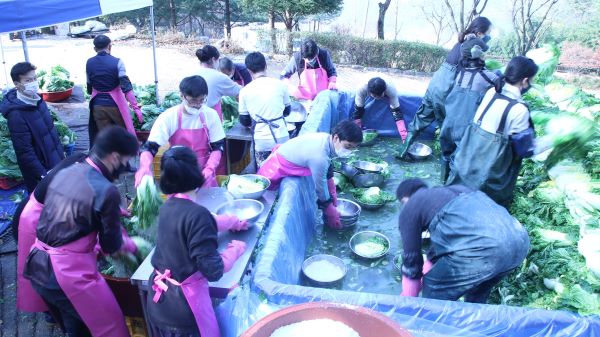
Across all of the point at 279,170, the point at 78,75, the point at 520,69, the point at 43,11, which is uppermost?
the point at 43,11

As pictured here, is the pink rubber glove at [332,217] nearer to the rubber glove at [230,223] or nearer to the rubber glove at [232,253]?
the rubber glove at [230,223]

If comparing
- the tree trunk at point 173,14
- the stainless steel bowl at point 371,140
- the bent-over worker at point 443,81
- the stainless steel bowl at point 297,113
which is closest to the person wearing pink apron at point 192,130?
the stainless steel bowl at point 297,113

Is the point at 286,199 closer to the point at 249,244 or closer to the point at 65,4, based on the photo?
the point at 249,244

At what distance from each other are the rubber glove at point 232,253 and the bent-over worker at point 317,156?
125 centimetres

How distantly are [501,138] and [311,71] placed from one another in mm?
3650

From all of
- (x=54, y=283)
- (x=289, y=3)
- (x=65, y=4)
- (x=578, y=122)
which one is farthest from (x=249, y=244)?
(x=289, y=3)

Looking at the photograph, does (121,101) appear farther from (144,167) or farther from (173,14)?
(173,14)

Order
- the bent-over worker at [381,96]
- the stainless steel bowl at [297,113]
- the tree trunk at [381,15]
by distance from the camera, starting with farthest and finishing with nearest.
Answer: the tree trunk at [381,15] → the stainless steel bowl at [297,113] → the bent-over worker at [381,96]

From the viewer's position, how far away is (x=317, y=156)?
3959 mm

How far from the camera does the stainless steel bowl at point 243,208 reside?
356cm


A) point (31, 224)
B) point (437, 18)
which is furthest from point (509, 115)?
point (437, 18)

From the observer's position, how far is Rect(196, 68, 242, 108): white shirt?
5.28m

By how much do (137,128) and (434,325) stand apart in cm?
615

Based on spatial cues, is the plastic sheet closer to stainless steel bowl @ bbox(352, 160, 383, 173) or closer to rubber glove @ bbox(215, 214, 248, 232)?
stainless steel bowl @ bbox(352, 160, 383, 173)
